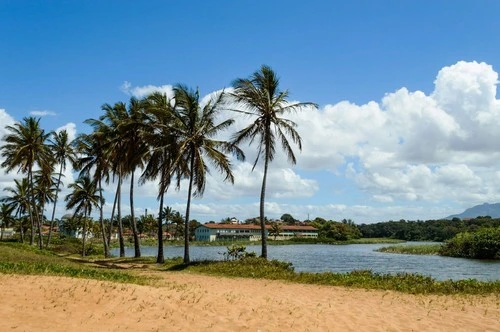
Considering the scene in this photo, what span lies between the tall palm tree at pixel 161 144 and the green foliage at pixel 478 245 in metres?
41.0

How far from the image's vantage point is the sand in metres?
9.70

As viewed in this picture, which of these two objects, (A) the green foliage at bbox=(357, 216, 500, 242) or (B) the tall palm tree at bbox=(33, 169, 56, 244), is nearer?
(B) the tall palm tree at bbox=(33, 169, 56, 244)

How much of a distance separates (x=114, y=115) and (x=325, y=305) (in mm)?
32607

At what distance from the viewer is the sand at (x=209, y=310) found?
9.70 metres

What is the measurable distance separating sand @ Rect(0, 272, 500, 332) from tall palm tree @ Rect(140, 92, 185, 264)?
16.5 metres

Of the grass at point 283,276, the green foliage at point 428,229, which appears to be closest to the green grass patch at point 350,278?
the grass at point 283,276

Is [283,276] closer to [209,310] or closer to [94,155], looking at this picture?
[209,310]

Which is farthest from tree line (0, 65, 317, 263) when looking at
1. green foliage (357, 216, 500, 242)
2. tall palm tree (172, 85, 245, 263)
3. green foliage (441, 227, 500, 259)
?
green foliage (357, 216, 500, 242)

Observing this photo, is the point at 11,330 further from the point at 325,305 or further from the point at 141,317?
the point at 325,305

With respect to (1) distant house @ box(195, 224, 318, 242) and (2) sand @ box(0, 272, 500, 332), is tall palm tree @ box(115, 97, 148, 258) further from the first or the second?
(1) distant house @ box(195, 224, 318, 242)

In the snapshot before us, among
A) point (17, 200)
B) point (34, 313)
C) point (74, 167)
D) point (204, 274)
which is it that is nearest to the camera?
point (34, 313)

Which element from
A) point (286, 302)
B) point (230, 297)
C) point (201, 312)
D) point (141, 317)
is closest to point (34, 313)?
point (141, 317)

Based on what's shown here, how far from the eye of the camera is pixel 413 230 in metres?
143

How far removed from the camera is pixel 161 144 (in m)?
30.7
